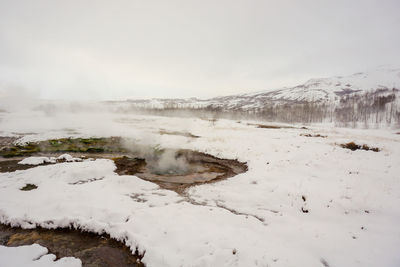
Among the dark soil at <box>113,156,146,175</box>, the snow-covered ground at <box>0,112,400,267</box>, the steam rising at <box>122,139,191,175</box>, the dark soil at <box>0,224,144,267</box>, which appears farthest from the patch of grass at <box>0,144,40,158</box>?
the dark soil at <box>0,224,144,267</box>

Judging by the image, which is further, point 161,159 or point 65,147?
point 65,147

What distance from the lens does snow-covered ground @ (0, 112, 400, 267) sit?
4406 mm

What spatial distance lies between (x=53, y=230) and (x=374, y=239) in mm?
9814

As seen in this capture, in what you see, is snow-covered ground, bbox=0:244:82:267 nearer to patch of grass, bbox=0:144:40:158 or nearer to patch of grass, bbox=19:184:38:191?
patch of grass, bbox=19:184:38:191

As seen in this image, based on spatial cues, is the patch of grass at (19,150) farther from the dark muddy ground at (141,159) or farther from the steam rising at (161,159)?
the steam rising at (161,159)

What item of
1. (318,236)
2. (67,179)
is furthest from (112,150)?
(318,236)

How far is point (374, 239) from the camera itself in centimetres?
492

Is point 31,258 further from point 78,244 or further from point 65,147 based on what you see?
point 65,147

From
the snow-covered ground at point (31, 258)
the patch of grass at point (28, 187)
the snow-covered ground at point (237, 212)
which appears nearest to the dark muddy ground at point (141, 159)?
the snow-covered ground at point (237, 212)

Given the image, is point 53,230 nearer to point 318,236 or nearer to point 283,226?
point 283,226

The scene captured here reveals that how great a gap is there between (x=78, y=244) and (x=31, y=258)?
100cm

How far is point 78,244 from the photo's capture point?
5102mm

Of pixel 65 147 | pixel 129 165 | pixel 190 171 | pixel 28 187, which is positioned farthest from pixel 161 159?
pixel 65 147

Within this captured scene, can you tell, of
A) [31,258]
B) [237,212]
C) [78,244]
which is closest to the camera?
[31,258]
